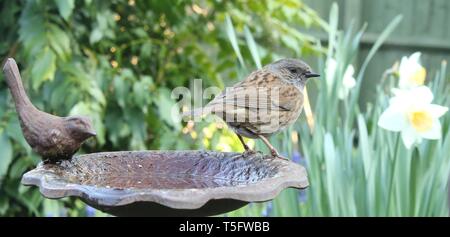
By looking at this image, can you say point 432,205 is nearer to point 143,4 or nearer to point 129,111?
point 129,111

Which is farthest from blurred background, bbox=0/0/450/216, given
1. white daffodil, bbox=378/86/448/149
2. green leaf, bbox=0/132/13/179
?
white daffodil, bbox=378/86/448/149

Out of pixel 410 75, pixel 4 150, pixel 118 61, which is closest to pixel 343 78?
pixel 410 75

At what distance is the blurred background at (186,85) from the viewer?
267 cm

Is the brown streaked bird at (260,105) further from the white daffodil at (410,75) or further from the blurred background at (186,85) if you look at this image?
the white daffodil at (410,75)

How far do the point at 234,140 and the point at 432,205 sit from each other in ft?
3.97

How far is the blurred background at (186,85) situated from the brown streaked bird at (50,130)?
901 millimetres

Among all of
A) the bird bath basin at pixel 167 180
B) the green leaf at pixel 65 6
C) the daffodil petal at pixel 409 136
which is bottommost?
the bird bath basin at pixel 167 180

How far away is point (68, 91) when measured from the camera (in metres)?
3.24

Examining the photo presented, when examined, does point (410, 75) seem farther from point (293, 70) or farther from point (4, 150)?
point (4, 150)

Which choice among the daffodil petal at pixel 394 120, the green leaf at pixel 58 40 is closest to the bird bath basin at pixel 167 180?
the daffodil petal at pixel 394 120

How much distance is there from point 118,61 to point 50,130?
1.73m

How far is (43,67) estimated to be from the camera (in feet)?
10.1
